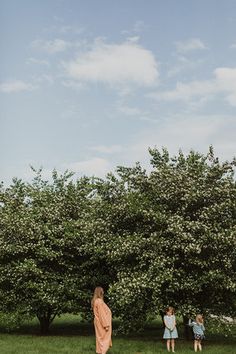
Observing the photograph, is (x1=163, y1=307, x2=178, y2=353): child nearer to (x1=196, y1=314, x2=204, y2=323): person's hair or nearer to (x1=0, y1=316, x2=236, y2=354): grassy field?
(x1=0, y1=316, x2=236, y2=354): grassy field

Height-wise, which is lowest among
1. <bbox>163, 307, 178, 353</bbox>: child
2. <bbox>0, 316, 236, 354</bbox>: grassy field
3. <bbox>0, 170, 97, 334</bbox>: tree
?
<bbox>0, 316, 236, 354</bbox>: grassy field

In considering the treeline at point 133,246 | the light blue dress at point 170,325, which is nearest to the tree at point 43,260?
the treeline at point 133,246

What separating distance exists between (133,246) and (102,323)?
691cm

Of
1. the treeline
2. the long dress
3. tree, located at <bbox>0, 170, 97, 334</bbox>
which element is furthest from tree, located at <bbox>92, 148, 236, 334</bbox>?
the long dress

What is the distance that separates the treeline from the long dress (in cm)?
499

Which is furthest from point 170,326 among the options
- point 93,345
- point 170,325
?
point 93,345

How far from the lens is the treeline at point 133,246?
968 inches

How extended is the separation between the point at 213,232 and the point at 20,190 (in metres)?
14.7

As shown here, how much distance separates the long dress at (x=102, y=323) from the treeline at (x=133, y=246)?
499cm

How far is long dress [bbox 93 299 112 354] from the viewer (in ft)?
61.2

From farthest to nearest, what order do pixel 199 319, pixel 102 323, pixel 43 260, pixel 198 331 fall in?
pixel 43 260 → pixel 199 319 → pixel 198 331 → pixel 102 323

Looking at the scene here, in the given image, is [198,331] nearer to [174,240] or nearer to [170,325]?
[170,325]

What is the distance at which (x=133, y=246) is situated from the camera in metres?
25.3

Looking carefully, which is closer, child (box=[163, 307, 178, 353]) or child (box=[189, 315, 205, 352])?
child (box=[189, 315, 205, 352])
